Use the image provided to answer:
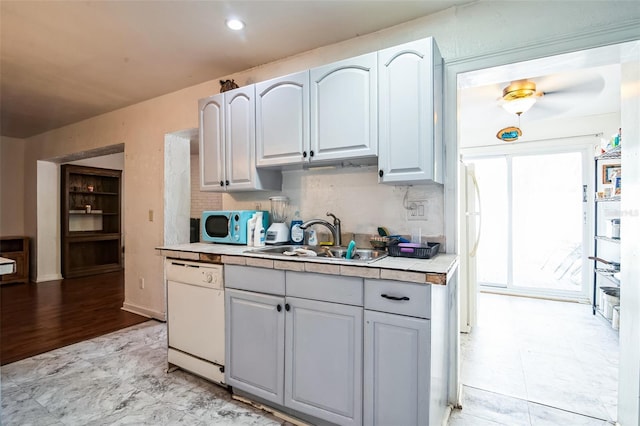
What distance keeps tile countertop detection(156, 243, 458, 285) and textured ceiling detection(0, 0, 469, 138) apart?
1.56 metres

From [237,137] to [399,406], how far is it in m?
2.09

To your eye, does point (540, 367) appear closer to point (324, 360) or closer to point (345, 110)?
point (324, 360)

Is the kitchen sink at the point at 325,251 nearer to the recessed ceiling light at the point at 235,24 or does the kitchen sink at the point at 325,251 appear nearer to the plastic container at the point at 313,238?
the plastic container at the point at 313,238

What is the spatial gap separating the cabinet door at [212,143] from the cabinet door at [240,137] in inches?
2.8

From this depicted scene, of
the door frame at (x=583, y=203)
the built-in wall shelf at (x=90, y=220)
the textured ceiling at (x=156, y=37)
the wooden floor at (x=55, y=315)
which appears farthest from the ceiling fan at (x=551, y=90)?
the built-in wall shelf at (x=90, y=220)

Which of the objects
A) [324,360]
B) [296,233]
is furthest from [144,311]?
[324,360]

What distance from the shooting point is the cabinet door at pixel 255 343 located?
1.85 meters

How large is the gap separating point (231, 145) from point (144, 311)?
7.97 ft

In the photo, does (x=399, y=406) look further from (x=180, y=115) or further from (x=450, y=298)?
(x=180, y=115)

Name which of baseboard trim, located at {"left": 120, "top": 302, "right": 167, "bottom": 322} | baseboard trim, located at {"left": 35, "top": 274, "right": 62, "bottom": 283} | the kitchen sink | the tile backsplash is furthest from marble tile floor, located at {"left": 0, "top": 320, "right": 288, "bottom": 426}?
baseboard trim, located at {"left": 35, "top": 274, "right": 62, "bottom": 283}

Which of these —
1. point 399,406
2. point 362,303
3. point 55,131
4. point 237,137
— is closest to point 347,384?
point 399,406

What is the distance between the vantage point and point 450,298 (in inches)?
77.9

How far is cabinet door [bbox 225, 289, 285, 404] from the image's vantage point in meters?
1.85

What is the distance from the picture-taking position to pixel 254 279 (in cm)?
193
